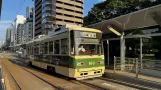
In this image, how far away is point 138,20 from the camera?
15.8 m

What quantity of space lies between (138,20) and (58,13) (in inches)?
3723

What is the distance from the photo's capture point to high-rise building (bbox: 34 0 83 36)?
349 ft

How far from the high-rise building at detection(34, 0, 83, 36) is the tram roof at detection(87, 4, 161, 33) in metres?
84.3

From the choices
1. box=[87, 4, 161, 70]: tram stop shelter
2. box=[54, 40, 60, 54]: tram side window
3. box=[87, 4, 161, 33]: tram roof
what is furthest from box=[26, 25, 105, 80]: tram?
box=[87, 4, 161, 33]: tram roof

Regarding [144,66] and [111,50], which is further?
[111,50]

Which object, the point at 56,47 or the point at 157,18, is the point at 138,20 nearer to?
the point at 157,18

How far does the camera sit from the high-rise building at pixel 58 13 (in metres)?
106

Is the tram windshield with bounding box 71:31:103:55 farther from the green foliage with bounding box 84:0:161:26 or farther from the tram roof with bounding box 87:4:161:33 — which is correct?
the green foliage with bounding box 84:0:161:26

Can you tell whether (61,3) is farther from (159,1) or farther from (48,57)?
(48,57)

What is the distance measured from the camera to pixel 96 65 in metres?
14.8

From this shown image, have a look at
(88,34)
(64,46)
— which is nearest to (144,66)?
(88,34)

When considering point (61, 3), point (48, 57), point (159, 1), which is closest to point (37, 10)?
point (61, 3)

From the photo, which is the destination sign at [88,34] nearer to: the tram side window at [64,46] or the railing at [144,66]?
the tram side window at [64,46]

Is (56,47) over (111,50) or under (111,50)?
over
